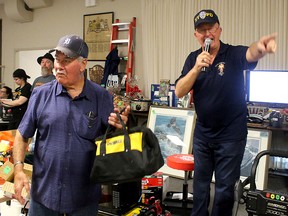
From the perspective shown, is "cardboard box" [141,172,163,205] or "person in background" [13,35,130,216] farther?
"cardboard box" [141,172,163,205]

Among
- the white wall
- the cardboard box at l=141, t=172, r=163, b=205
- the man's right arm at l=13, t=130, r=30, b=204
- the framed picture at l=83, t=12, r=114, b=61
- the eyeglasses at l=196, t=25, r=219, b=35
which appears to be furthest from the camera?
the framed picture at l=83, t=12, r=114, b=61

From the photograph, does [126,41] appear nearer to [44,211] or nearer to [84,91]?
[84,91]

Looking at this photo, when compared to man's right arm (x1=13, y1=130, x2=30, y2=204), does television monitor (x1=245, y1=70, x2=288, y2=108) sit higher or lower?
higher

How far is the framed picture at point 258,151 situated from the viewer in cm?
328

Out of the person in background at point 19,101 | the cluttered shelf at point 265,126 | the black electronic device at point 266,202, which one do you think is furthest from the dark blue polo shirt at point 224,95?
the person in background at point 19,101

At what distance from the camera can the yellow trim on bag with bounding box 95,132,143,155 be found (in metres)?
1.36

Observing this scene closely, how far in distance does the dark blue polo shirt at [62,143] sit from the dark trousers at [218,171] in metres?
0.91

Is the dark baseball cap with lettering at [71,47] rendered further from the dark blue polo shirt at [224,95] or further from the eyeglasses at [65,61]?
the dark blue polo shirt at [224,95]

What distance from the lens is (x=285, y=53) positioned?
355cm

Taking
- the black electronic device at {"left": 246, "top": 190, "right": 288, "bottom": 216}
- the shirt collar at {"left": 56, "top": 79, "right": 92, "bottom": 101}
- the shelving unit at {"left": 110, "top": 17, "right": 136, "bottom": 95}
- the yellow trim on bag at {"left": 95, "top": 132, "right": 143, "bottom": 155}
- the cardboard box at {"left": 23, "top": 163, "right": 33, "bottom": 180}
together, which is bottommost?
the cardboard box at {"left": 23, "top": 163, "right": 33, "bottom": 180}

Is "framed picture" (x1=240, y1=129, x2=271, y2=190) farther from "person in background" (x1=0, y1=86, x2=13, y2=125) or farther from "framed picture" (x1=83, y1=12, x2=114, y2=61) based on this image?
"person in background" (x1=0, y1=86, x2=13, y2=125)

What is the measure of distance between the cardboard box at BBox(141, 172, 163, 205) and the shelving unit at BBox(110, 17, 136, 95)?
6.17 feet

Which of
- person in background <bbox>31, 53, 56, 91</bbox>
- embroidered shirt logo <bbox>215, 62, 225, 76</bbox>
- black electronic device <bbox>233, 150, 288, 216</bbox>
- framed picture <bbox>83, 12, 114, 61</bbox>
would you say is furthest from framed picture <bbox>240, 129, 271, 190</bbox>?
framed picture <bbox>83, 12, 114, 61</bbox>

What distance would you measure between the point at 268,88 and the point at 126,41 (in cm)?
220
